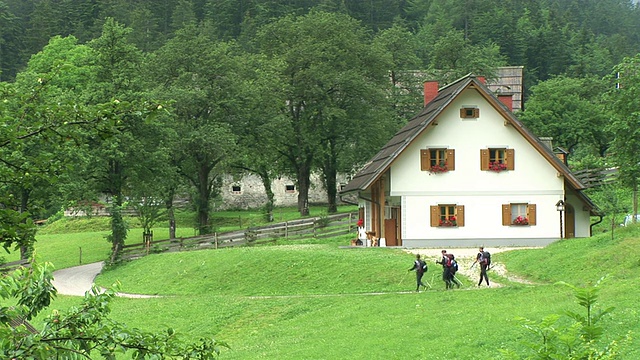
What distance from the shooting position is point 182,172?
178ft

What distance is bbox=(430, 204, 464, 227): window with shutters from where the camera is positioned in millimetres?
39969

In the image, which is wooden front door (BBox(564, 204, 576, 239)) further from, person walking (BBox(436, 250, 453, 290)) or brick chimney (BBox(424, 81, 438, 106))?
person walking (BBox(436, 250, 453, 290))

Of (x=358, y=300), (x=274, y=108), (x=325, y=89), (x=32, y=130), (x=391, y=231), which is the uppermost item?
(x=325, y=89)

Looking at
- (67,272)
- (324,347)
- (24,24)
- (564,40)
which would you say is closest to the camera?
(324,347)

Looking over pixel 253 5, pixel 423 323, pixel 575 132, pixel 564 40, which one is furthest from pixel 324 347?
pixel 564 40

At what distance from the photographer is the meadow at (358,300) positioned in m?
18.3

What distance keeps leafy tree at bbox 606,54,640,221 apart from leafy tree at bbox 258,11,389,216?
24184 millimetres

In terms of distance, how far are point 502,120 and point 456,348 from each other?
24.4m

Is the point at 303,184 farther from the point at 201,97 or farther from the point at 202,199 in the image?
the point at 201,97

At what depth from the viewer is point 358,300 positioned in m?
26.5

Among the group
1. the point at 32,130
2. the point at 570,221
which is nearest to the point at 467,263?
the point at 570,221

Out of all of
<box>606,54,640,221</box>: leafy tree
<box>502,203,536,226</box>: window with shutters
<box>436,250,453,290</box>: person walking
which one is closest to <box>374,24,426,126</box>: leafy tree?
<box>502,203,536,226</box>: window with shutters

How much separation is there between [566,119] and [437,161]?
3436cm

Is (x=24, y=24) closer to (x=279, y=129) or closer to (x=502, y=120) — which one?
(x=279, y=129)
